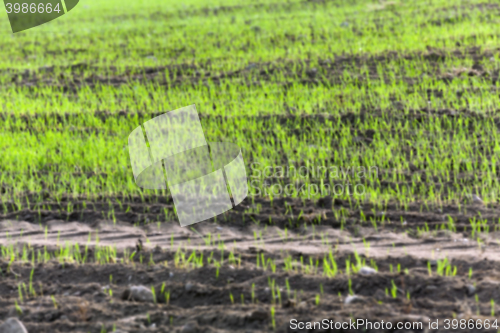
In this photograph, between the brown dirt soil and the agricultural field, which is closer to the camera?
the brown dirt soil

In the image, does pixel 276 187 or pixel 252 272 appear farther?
pixel 276 187

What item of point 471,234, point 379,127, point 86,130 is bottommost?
point 471,234

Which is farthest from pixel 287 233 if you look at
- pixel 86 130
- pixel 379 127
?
pixel 86 130

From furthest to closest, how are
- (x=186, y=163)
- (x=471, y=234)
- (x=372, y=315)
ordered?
(x=186, y=163) → (x=471, y=234) → (x=372, y=315)

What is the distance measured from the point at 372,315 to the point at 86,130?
4123mm

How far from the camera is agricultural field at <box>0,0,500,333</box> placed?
111 inches

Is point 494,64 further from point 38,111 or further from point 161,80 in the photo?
point 38,111

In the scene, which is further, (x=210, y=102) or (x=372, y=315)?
(x=210, y=102)

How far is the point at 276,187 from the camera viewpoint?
438cm

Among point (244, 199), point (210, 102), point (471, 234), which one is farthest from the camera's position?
point (210, 102)

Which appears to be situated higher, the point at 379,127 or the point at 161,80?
the point at 161,80

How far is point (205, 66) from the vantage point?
7.94 metres

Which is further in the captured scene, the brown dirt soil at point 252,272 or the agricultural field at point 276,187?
the agricultural field at point 276,187

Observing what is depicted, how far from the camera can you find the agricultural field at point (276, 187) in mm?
2818
